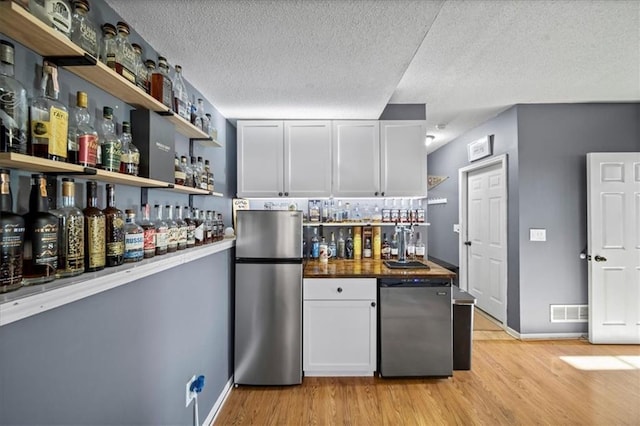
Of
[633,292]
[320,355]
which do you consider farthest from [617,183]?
[320,355]

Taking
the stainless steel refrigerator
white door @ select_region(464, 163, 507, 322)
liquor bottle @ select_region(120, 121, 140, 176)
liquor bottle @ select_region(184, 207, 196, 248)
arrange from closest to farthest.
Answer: liquor bottle @ select_region(120, 121, 140, 176) < liquor bottle @ select_region(184, 207, 196, 248) < the stainless steel refrigerator < white door @ select_region(464, 163, 507, 322)

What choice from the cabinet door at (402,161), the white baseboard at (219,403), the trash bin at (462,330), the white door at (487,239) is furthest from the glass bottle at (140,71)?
the white door at (487,239)

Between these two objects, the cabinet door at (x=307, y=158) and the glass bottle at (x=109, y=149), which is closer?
the glass bottle at (x=109, y=149)

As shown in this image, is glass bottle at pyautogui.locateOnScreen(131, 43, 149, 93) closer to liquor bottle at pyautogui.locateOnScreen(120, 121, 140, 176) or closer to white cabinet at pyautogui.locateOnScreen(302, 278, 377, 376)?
→ liquor bottle at pyautogui.locateOnScreen(120, 121, 140, 176)

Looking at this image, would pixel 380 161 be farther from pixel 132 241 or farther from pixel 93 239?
pixel 93 239

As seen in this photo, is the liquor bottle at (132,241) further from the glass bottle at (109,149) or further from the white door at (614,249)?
the white door at (614,249)

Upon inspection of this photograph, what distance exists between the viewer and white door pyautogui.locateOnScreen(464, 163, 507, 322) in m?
3.45

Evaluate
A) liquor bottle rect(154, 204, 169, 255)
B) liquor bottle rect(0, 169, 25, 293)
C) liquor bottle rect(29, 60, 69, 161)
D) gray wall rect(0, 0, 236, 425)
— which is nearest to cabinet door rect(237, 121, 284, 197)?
gray wall rect(0, 0, 236, 425)

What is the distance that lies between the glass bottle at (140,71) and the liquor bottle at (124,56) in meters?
0.02

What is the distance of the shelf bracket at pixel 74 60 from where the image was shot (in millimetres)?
932

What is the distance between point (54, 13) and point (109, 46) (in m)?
0.32

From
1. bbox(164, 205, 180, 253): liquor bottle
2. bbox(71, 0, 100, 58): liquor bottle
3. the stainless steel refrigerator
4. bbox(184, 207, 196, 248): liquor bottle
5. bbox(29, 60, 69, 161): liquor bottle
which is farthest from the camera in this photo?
the stainless steel refrigerator

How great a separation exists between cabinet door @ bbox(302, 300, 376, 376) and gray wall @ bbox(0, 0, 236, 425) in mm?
732

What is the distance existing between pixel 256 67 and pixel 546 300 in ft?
12.0
